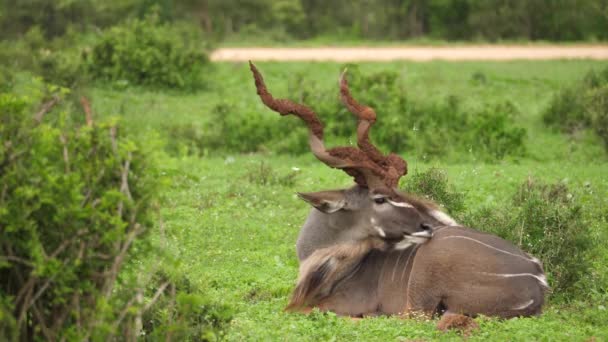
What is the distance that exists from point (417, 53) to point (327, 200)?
19.0 m

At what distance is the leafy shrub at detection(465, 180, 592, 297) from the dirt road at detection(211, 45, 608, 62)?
15551 millimetres

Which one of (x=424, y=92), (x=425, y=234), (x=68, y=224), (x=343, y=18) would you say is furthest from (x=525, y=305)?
(x=343, y=18)

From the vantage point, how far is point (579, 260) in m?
7.85

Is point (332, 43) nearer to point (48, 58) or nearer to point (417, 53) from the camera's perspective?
point (417, 53)

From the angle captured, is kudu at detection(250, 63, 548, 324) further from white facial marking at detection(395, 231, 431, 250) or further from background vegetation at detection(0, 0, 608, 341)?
background vegetation at detection(0, 0, 608, 341)

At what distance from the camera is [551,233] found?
814 centimetres

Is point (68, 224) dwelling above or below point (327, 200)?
above

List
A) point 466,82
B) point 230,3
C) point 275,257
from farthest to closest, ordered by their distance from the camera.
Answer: point 230,3
point 466,82
point 275,257

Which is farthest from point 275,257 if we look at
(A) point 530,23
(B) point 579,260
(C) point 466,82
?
(A) point 530,23

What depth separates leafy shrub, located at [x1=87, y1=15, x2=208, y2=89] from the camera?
19.2 meters

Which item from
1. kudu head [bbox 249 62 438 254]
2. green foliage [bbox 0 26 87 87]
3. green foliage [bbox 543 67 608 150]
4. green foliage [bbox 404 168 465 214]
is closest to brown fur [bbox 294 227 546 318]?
kudu head [bbox 249 62 438 254]

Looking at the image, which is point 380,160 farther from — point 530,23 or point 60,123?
point 530,23

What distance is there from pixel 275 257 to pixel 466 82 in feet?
41.0

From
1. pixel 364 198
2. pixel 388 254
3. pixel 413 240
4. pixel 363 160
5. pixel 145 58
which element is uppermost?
pixel 363 160
